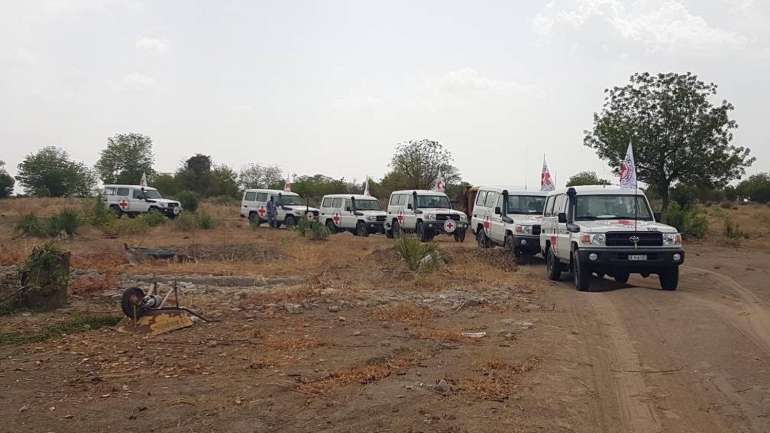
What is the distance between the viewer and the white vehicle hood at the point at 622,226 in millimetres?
12094

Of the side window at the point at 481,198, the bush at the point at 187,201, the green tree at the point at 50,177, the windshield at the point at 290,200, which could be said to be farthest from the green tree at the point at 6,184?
the side window at the point at 481,198

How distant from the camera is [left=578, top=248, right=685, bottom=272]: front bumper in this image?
39.1 feet

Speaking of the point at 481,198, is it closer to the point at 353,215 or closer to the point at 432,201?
the point at 432,201

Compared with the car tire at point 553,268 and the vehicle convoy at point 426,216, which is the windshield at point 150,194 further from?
the car tire at point 553,268

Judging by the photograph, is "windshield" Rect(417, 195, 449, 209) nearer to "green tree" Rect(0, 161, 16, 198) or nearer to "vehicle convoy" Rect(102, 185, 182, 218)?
"vehicle convoy" Rect(102, 185, 182, 218)

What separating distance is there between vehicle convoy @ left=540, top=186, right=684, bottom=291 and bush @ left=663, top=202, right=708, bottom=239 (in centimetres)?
1410

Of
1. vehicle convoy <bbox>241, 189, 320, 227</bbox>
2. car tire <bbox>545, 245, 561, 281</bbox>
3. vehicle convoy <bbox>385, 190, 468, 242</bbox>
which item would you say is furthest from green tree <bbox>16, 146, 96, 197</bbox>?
car tire <bbox>545, 245, 561, 281</bbox>

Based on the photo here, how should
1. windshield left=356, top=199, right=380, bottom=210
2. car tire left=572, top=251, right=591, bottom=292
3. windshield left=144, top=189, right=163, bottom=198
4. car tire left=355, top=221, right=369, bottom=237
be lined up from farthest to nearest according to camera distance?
windshield left=144, top=189, right=163, bottom=198 < windshield left=356, top=199, right=380, bottom=210 < car tire left=355, top=221, right=369, bottom=237 < car tire left=572, top=251, right=591, bottom=292

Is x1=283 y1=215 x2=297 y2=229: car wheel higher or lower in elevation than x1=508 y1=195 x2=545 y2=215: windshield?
lower

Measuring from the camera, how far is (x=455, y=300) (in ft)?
36.1

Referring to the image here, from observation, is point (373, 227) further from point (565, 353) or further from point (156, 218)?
point (565, 353)

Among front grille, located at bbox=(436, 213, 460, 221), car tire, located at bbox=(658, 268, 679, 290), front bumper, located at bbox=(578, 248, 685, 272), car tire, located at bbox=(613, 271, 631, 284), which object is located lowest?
car tire, located at bbox=(613, 271, 631, 284)

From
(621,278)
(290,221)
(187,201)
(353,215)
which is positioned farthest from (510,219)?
(187,201)

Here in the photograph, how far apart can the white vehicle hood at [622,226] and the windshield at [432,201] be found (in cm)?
1224
